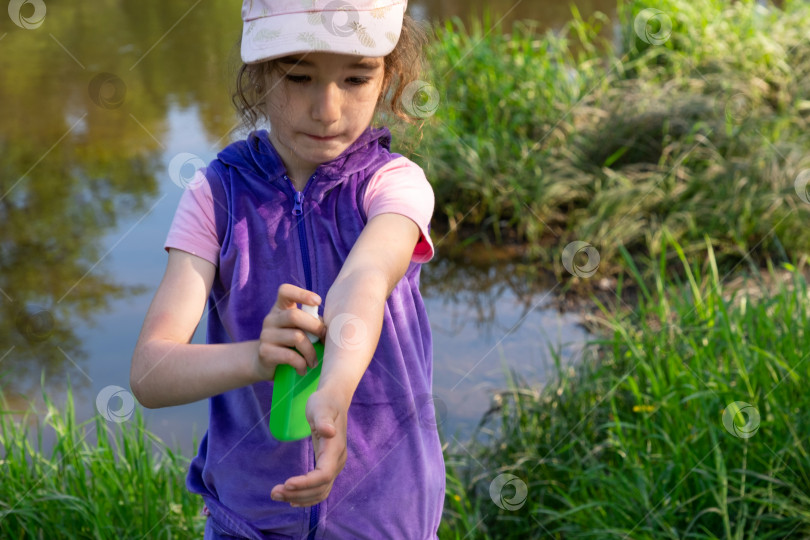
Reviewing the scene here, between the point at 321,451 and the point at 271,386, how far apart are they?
40 centimetres

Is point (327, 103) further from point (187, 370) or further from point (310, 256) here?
point (187, 370)

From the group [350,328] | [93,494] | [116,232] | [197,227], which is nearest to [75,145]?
[116,232]

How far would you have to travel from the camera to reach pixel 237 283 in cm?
141

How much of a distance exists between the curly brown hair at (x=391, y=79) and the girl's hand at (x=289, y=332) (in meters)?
0.48

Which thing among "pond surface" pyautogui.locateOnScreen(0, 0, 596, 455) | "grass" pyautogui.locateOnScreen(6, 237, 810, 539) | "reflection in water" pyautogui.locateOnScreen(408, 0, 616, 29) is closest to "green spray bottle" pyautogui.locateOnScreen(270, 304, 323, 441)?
"pond surface" pyautogui.locateOnScreen(0, 0, 596, 455)

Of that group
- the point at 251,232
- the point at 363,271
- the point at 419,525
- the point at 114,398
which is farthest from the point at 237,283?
the point at 114,398

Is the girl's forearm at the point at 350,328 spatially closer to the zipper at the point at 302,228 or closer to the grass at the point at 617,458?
the zipper at the point at 302,228

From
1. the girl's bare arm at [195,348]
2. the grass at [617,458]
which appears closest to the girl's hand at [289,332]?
the girl's bare arm at [195,348]

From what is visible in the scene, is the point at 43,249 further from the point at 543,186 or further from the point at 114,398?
the point at 543,186

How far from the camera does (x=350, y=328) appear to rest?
118 cm

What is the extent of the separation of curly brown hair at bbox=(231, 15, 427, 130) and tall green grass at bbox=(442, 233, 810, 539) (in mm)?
1154

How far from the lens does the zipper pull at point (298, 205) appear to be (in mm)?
1446

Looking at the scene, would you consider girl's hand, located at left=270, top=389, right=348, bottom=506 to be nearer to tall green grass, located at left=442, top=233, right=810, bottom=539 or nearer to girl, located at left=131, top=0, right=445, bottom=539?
girl, located at left=131, top=0, right=445, bottom=539

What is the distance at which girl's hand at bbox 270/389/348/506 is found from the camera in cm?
103
